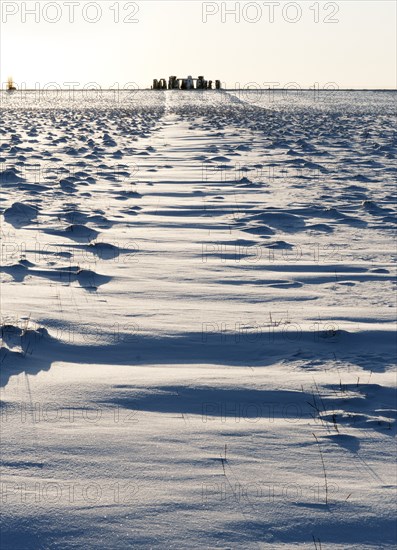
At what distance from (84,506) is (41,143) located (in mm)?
14579

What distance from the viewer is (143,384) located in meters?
3.43

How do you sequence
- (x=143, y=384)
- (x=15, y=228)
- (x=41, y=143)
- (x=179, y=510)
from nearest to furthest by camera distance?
(x=179, y=510)
(x=143, y=384)
(x=15, y=228)
(x=41, y=143)

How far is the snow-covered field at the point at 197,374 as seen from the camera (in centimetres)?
242

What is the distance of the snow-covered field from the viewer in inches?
95.2

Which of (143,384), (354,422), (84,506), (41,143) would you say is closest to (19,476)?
(84,506)

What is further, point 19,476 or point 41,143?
point 41,143

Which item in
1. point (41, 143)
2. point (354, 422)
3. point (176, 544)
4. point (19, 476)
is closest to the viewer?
point (176, 544)

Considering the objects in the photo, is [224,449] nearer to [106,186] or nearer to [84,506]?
[84,506]

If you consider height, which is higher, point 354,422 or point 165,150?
point 165,150

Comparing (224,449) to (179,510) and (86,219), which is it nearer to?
(179,510)

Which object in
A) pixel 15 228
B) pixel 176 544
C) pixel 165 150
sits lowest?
pixel 176 544

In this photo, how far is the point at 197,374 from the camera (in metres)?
3.58

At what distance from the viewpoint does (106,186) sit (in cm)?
953

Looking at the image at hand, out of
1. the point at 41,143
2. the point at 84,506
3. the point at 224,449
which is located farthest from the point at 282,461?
the point at 41,143
